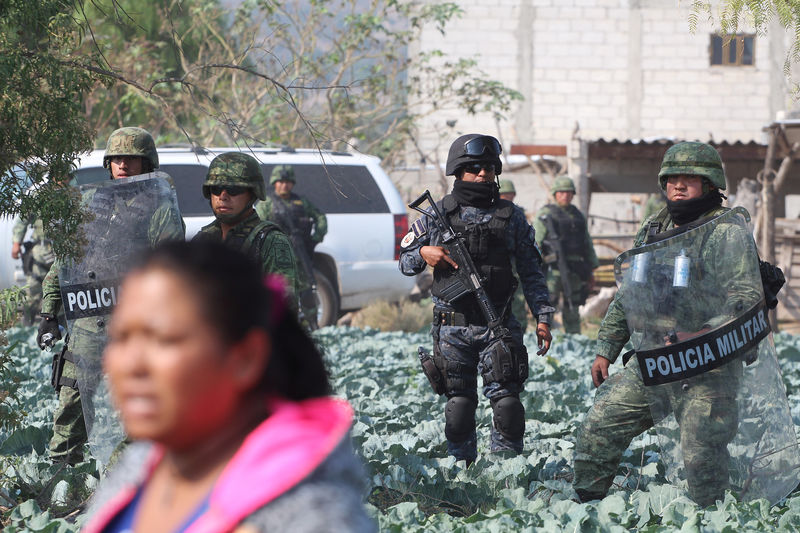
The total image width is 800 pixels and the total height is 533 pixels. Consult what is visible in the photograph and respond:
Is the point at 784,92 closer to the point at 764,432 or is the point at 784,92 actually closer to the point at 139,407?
the point at 764,432

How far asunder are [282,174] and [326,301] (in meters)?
1.85

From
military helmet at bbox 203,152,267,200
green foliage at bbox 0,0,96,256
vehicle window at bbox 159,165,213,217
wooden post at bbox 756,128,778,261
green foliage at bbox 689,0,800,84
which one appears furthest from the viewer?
wooden post at bbox 756,128,778,261

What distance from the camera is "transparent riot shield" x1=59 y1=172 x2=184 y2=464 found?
16.3 ft

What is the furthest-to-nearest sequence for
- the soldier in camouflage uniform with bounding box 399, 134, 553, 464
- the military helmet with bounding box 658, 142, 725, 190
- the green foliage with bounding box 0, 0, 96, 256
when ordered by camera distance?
the soldier in camouflage uniform with bounding box 399, 134, 553, 464
the military helmet with bounding box 658, 142, 725, 190
the green foliage with bounding box 0, 0, 96, 256

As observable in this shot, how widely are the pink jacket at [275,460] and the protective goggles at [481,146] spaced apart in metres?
4.16

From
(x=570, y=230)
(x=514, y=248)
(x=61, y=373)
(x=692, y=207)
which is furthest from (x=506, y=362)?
(x=570, y=230)

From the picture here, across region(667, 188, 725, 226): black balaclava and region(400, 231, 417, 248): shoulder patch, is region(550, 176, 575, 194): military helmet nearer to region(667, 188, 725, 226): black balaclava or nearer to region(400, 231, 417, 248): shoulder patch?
region(400, 231, 417, 248): shoulder patch

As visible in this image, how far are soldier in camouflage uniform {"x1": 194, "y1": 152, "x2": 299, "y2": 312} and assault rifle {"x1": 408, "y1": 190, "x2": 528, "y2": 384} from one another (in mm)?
824

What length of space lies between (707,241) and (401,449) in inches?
86.1

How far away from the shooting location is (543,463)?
18.2ft

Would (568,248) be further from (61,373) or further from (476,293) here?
(61,373)

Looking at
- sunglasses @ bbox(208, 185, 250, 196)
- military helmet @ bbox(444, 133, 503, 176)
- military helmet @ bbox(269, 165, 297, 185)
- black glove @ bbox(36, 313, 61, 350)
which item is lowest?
black glove @ bbox(36, 313, 61, 350)

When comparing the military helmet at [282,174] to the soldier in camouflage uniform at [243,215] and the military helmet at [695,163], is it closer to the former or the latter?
the soldier in camouflage uniform at [243,215]

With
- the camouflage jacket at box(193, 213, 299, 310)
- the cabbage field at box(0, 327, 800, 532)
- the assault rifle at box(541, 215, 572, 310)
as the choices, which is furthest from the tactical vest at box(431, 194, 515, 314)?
the assault rifle at box(541, 215, 572, 310)
